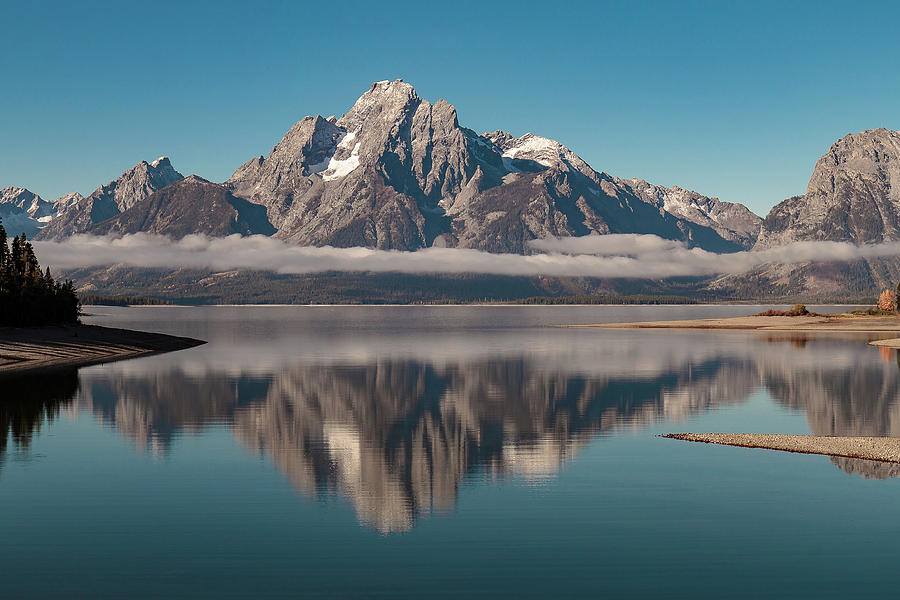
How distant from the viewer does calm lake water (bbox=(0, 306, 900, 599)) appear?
2703 cm

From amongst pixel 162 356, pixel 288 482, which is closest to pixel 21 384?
pixel 162 356

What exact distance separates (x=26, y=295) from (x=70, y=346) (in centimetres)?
1901

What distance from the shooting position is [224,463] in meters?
46.2

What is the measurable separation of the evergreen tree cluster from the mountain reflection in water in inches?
1218

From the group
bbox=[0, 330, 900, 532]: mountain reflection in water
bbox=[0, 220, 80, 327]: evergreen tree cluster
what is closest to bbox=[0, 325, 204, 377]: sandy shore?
bbox=[0, 220, 80, 327]: evergreen tree cluster

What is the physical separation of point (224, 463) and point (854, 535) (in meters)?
31.3

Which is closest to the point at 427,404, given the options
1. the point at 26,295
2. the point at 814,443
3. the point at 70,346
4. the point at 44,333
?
the point at 814,443

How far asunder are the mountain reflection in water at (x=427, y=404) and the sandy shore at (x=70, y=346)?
9.79 m

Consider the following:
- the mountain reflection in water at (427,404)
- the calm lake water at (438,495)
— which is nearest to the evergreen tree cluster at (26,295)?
the mountain reflection in water at (427,404)

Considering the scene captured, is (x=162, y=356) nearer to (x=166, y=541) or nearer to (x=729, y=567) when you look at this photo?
(x=166, y=541)

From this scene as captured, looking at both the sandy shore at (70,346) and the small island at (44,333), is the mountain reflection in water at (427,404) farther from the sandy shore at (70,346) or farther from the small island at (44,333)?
the small island at (44,333)

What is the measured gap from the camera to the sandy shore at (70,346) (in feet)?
366

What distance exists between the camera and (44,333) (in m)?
138

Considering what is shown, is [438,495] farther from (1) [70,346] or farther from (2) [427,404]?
(1) [70,346]
